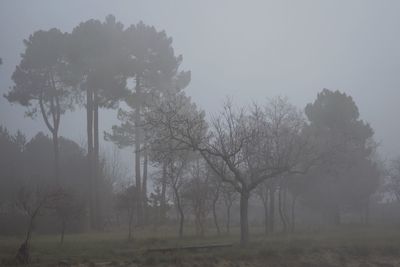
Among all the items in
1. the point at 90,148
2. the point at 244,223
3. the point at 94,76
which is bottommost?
the point at 244,223

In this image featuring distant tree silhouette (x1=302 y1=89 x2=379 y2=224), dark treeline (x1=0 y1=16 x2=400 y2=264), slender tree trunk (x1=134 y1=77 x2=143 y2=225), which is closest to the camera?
dark treeline (x1=0 y1=16 x2=400 y2=264)

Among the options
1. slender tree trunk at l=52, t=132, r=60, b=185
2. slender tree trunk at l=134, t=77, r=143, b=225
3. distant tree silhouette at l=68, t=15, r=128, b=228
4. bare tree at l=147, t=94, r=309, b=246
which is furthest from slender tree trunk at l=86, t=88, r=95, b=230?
bare tree at l=147, t=94, r=309, b=246

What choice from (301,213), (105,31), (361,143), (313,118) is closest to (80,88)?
(105,31)

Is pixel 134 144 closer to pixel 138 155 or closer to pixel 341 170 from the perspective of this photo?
pixel 138 155

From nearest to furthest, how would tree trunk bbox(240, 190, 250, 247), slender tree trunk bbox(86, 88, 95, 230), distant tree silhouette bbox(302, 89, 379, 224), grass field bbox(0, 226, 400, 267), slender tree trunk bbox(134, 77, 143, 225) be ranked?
grass field bbox(0, 226, 400, 267)
tree trunk bbox(240, 190, 250, 247)
slender tree trunk bbox(86, 88, 95, 230)
slender tree trunk bbox(134, 77, 143, 225)
distant tree silhouette bbox(302, 89, 379, 224)

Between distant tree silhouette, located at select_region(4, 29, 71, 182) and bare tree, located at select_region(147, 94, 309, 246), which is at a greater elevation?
distant tree silhouette, located at select_region(4, 29, 71, 182)

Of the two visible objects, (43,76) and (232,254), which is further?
(43,76)

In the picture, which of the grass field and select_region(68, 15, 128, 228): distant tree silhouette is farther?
select_region(68, 15, 128, 228): distant tree silhouette

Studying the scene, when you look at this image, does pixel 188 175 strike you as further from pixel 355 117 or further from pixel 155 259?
pixel 155 259

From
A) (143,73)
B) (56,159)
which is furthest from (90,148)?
(143,73)

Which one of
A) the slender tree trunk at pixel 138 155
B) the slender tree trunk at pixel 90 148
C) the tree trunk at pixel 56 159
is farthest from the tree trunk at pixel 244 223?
the tree trunk at pixel 56 159

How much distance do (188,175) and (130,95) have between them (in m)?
9.19

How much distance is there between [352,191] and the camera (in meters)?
44.2

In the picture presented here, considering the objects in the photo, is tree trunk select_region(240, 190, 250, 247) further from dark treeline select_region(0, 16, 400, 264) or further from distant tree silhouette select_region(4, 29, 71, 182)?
distant tree silhouette select_region(4, 29, 71, 182)
